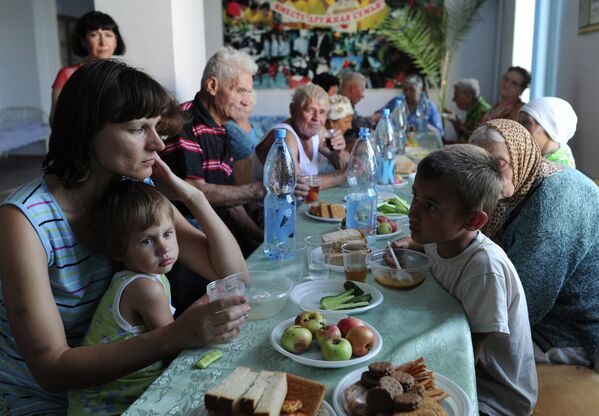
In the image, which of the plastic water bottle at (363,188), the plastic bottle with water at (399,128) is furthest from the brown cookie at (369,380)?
the plastic bottle with water at (399,128)

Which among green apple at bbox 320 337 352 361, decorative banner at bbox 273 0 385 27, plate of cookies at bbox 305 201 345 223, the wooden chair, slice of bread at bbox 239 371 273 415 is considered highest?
decorative banner at bbox 273 0 385 27

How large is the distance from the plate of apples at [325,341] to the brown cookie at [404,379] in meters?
0.14

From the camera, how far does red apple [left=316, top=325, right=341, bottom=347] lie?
113 cm

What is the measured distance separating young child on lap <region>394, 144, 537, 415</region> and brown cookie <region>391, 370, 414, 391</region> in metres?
0.51

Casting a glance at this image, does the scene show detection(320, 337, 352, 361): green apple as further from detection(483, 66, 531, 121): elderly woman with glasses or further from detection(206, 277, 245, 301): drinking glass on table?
detection(483, 66, 531, 121): elderly woman with glasses

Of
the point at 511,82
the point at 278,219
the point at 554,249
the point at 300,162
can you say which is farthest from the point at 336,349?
the point at 511,82

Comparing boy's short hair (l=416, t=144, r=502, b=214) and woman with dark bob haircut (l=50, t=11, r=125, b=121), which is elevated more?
woman with dark bob haircut (l=50, t=11, r=125, b=121)

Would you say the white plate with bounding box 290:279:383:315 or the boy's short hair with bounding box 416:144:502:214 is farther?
the boy's short hair with bounding box 416:144:502:214

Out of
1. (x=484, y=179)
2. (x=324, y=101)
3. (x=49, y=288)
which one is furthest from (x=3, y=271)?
(x=324, y=101)

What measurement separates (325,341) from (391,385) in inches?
9.2

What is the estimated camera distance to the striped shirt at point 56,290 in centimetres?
129

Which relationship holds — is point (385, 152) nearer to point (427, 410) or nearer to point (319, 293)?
point (319, 293)

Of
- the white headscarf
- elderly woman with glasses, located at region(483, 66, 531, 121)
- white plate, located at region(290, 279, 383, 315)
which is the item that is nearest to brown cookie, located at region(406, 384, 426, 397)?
white plate, located at region(290, 279, 383, 315)

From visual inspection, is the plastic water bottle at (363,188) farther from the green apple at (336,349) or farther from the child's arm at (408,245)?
the green apple at (336,349)
